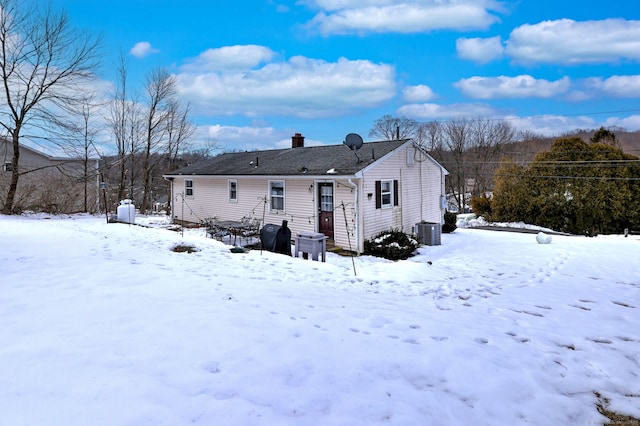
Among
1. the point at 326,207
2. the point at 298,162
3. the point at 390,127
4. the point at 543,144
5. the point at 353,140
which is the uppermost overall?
the point at 390,127

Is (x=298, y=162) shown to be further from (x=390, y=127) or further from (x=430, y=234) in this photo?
(x=390, y=127)

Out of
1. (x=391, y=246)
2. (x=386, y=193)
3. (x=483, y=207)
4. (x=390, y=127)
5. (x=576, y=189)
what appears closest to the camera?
(x=391, y=246)

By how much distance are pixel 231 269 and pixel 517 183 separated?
21.9 metres

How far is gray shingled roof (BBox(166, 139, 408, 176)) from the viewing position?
13379 millimetres

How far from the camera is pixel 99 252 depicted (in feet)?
26.8

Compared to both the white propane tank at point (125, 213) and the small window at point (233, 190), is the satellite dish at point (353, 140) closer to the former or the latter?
the small window at point (233, 190)

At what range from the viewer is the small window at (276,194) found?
1485 cm

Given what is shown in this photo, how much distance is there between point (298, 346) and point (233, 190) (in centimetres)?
1397

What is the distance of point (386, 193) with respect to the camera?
46.3 feet

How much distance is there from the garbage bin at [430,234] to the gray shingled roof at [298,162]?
3.45 m

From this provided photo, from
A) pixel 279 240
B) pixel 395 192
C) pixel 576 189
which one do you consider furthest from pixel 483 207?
pixel 279 240

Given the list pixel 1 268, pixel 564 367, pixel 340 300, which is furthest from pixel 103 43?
pixel 564 367

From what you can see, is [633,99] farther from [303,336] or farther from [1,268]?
[1,268]

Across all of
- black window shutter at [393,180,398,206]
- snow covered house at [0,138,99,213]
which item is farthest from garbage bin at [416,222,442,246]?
snow covered house at [0,138,99,213]
